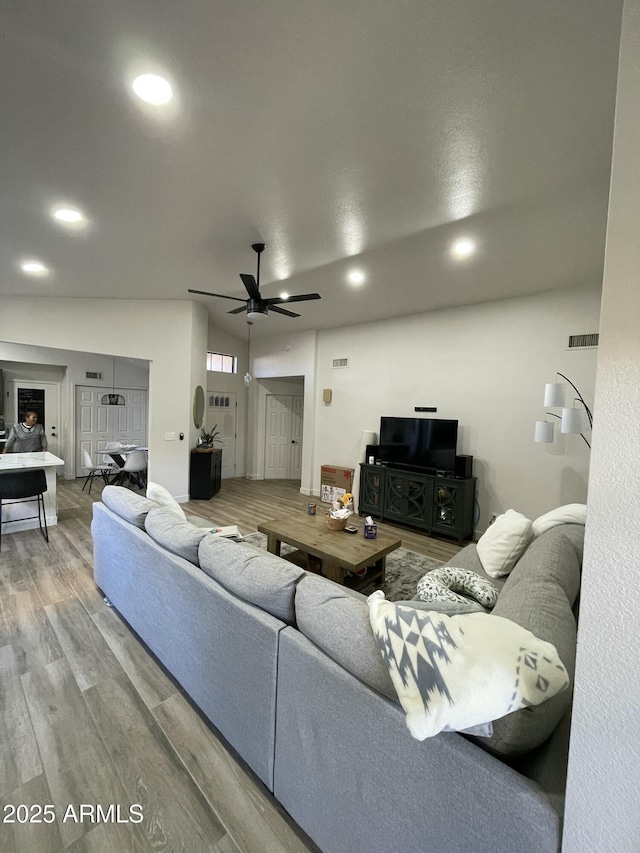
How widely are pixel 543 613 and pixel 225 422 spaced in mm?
6909

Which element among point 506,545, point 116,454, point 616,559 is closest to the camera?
point 616,559

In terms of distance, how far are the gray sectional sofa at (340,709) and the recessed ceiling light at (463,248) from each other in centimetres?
252

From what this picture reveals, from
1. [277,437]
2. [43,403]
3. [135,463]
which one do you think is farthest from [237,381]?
[43,403]

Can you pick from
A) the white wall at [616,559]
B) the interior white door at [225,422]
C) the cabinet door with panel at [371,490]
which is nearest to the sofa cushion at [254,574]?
the white wall at [616,559]

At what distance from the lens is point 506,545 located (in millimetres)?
2305

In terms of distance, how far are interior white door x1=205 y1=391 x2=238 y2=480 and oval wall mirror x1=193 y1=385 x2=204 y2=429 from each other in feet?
3.53

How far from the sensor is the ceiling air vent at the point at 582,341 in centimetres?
370

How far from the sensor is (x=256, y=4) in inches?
48.7

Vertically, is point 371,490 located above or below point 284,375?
below

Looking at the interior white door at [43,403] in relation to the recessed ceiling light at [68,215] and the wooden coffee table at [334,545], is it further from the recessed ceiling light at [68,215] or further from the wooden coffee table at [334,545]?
the wooden coffee table at [334,545]

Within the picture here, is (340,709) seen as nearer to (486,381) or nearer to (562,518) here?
(562,518)

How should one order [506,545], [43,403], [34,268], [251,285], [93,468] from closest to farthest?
[506,545]
[251,285]
[34,268]
[93,468]
[43,403]

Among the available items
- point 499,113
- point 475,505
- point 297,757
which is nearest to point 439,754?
point 297,757

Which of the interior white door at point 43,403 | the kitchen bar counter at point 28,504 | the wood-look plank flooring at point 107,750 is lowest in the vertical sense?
the wood-look plank flooring at point 107,750
